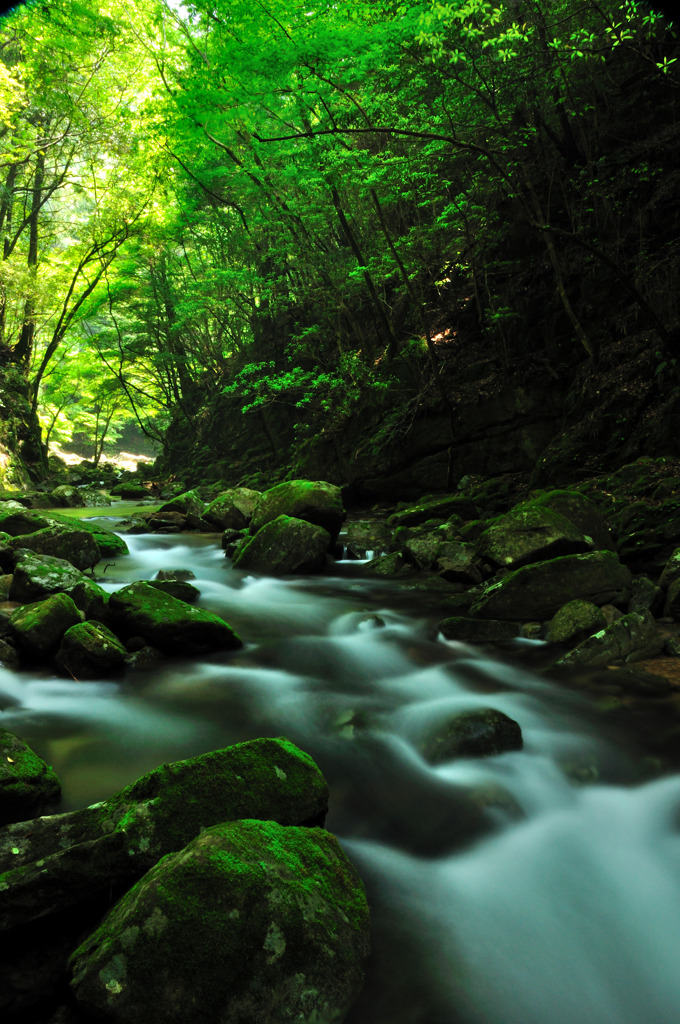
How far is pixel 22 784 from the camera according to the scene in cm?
293

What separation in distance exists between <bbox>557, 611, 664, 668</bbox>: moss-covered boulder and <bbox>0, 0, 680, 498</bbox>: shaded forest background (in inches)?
162

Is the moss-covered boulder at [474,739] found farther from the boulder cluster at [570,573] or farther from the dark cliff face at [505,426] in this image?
the dark cliff face at [505,426]

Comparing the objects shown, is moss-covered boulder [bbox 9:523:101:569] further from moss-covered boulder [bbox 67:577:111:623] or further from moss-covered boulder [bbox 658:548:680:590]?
moss-covered boulder [bbox 658:548:680:590]

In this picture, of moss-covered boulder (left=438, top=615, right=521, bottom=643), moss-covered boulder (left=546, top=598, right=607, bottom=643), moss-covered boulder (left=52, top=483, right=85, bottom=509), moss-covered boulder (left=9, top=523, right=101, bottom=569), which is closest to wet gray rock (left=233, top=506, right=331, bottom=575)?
moss-covered boulder (left=9, top=523, right=101, bottom=569)

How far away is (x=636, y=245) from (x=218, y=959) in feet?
39.6

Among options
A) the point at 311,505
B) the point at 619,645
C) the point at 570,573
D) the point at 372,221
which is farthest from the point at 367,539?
the point at 372,221

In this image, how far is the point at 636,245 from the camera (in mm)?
10383

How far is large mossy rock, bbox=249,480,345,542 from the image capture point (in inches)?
405

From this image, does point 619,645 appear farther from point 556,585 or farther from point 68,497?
point 68,497

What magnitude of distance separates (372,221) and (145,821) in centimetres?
1566

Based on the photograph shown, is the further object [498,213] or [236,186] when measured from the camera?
[236,186]

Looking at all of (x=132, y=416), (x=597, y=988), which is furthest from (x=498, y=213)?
(x=132, y=416)

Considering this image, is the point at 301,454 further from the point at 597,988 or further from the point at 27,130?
the point at 597,988

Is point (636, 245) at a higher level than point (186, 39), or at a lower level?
lower
